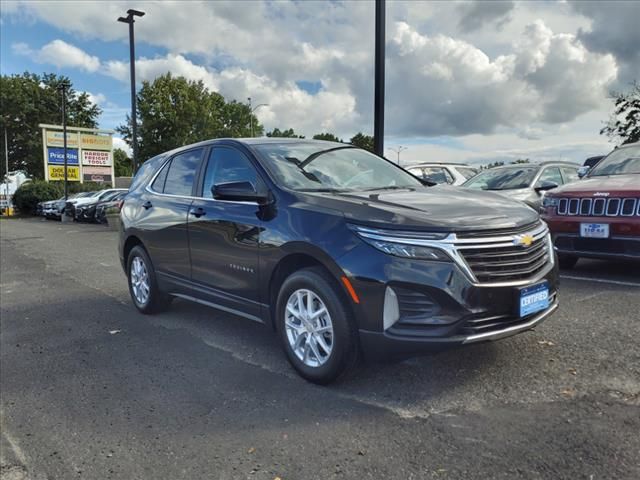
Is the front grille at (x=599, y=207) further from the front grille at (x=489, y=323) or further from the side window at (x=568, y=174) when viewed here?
the side window at (x=568, y=174)

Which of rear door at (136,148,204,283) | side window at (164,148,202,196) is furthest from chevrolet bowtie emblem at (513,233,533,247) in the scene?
side window at (164,148,202,196)

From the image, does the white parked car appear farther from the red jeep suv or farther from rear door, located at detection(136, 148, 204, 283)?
rear door, located at detection(136, 148, 204, 283)

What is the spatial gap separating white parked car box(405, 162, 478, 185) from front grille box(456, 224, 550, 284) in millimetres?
8710

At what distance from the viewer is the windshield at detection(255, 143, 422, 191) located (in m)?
4.06

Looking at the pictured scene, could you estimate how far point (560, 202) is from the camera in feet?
21.4

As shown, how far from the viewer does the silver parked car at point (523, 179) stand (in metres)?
9.50

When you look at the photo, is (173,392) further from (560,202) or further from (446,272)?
(560,202)

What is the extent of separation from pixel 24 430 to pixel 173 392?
2.95 ft

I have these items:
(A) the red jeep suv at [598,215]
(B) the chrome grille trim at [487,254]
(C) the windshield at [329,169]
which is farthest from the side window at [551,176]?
(B) the chrome grille trim at [487,254]

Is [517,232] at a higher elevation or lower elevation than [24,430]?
higher

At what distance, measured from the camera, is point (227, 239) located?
427 cm

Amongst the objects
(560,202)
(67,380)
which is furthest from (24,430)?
(560,202)

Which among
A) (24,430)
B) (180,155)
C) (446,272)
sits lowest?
(24,430)

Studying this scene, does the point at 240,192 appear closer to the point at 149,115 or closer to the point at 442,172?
the point at 442,172
